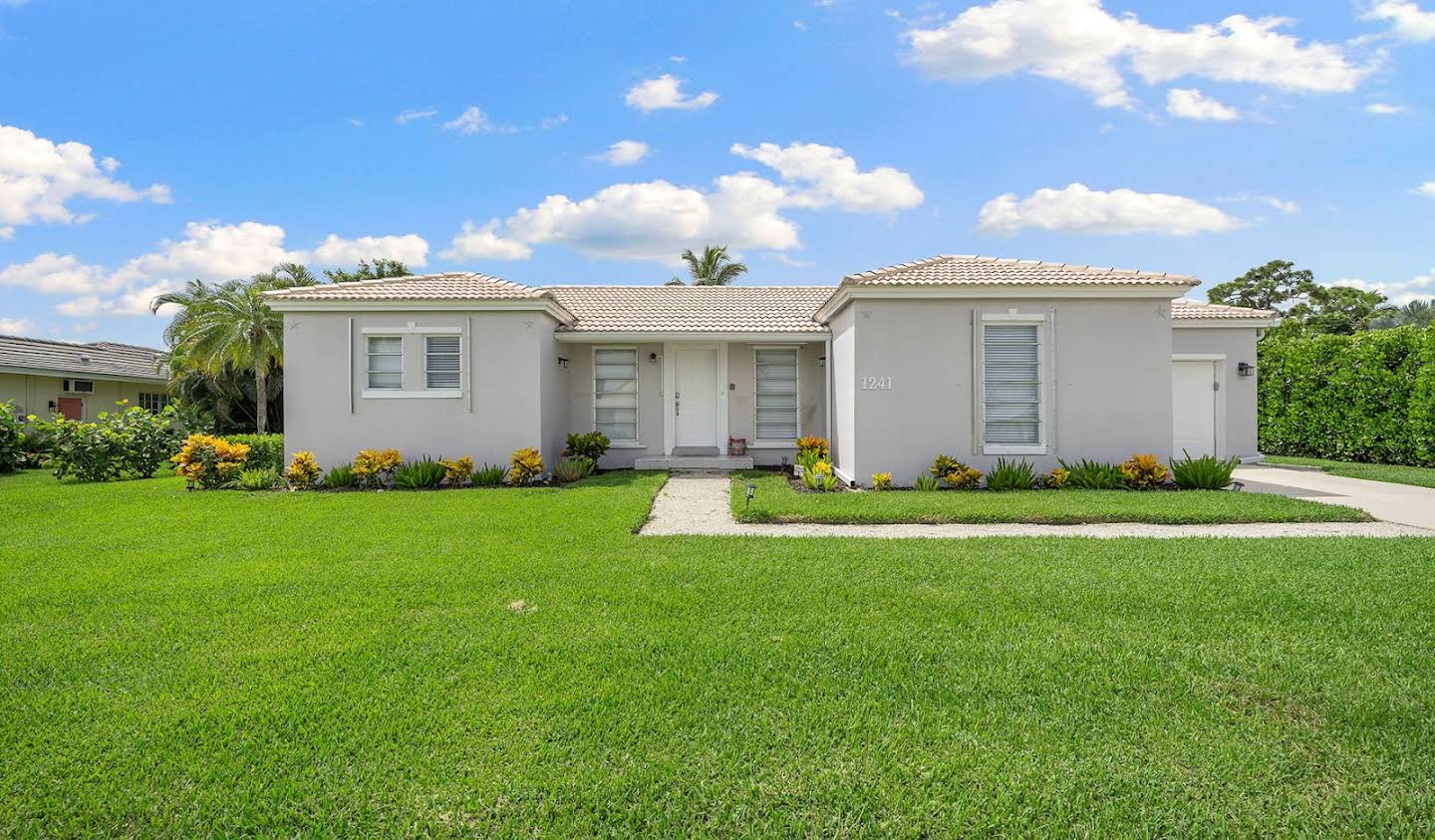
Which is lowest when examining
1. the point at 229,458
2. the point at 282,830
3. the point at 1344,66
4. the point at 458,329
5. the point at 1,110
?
the point at 282,830

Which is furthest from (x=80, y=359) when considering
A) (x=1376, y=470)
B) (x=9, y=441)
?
(x=1376, y=470)

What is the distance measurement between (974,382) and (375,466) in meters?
10.3

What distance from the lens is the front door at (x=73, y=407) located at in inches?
879

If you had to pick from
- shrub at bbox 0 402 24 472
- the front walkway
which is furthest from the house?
shrub at bbox 0 402 24 472

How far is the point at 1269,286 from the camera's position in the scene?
3500 cm

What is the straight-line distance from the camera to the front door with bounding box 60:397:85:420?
22.3 meters

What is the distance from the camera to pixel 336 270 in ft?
82.3

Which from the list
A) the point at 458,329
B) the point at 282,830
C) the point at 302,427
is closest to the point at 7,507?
the point at 302,427

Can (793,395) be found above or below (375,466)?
above

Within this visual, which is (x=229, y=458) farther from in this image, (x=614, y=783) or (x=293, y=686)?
(x=614, y=783)

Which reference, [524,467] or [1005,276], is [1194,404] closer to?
[1005,276]

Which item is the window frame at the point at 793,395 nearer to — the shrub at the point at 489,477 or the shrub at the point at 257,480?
the shrub at the point at 489,477

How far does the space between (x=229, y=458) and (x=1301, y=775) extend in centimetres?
1478

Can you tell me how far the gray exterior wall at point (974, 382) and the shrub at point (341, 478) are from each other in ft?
28.8
